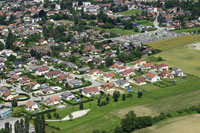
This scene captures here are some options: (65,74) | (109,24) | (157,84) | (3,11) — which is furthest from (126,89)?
(3,11)

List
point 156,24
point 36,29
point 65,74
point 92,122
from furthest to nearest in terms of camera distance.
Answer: point 156,24
point 36,29
point 65,74
point 92,122

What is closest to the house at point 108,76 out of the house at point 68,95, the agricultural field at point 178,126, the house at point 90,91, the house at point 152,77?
the house at point 152,77

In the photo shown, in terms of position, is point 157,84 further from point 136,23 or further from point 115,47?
point 136,23

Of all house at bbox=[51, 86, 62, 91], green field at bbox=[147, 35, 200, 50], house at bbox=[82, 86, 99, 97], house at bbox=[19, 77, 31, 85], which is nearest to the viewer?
house at bbox=[82, 86, 99, 97]

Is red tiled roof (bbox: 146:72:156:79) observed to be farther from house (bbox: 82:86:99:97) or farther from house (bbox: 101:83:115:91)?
house (bbox: 82:86:99:97)

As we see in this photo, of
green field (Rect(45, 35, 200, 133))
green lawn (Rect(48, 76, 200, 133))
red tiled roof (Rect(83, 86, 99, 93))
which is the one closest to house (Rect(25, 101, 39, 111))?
green field (Rect(45, 35, 200, 133))

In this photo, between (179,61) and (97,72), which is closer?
(97,72)
